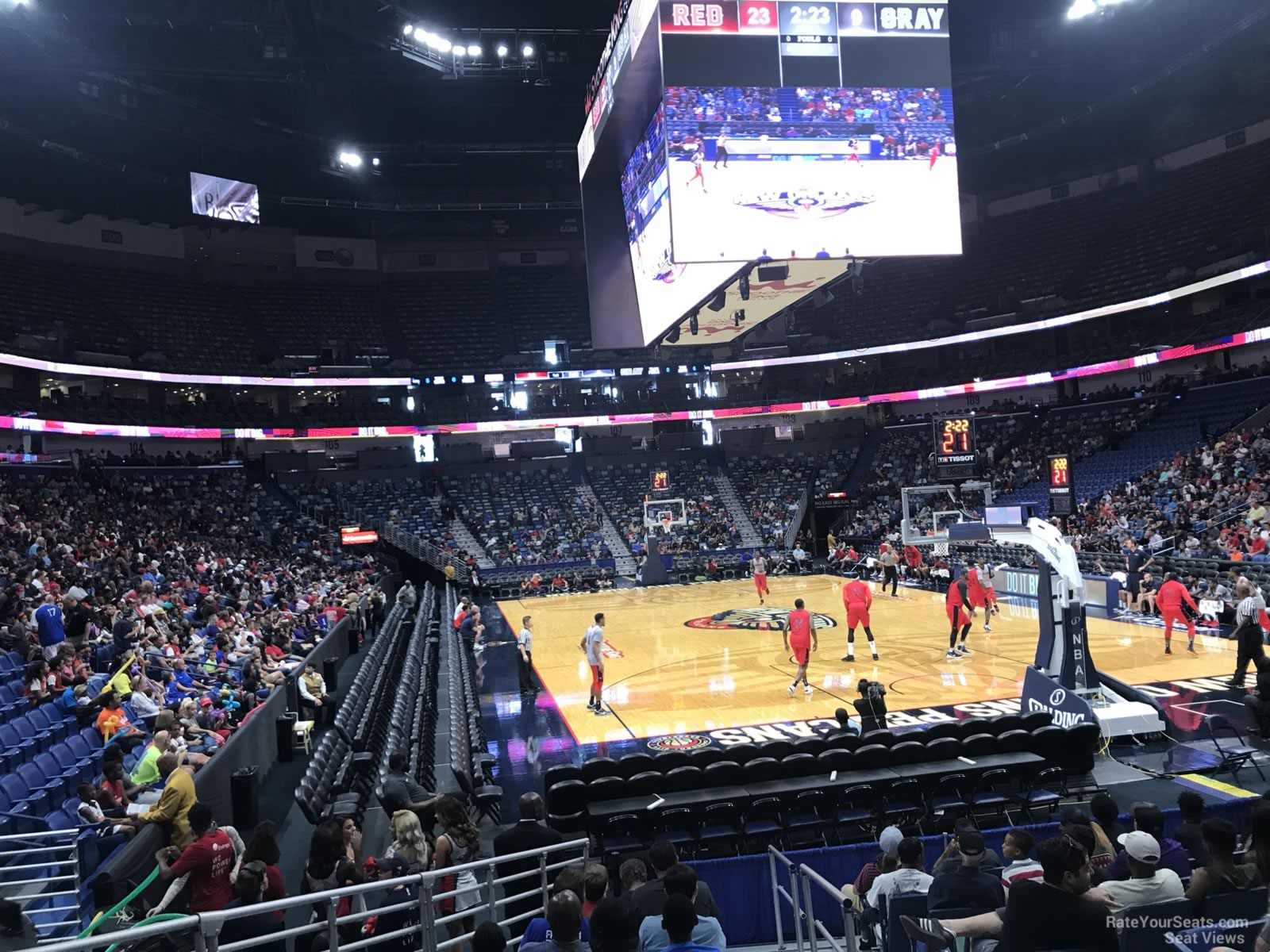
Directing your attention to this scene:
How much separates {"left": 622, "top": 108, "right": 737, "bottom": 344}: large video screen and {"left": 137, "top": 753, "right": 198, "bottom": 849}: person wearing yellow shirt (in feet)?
30.2

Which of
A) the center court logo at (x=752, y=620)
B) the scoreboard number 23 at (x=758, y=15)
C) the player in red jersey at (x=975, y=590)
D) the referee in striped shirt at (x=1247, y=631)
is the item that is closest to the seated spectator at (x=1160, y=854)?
the referee in striped shirt at (x=1247, y=631)

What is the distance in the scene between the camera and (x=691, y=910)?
3982 millimetres

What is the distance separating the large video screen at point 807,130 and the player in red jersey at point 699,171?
0.02m

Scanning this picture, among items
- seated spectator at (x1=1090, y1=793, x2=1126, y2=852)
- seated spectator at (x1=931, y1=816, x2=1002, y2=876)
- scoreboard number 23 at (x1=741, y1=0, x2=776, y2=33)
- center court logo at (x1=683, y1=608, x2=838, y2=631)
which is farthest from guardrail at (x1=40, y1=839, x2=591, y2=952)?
center court logo at (x1=683, y1=608, x2=838, y2=631)

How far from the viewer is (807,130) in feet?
45.3

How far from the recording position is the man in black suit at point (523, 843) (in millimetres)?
6410

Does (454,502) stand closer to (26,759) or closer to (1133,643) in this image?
(1133,643)

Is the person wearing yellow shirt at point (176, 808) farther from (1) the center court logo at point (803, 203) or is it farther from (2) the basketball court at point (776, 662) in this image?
(1) the center court logo at point (803, 203)

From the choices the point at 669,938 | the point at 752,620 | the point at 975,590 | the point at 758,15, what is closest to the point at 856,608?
the point at 975,590

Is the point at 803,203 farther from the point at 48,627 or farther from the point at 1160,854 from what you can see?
the point at 48,627

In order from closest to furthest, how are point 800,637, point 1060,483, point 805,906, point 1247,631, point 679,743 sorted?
point 805,906 → point 1247,631 → point 679,743 → point 800,637 → point 1060,483

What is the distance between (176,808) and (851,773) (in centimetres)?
622

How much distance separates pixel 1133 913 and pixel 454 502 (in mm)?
42826

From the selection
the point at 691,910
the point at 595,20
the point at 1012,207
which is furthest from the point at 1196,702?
the point at 1012,207
